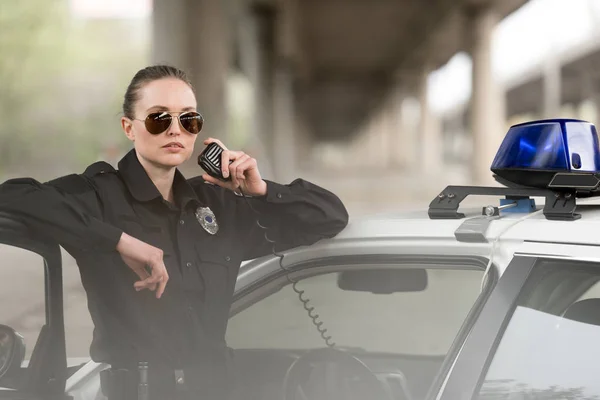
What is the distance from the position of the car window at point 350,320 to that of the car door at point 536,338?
0.18m

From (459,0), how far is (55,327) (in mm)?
24934

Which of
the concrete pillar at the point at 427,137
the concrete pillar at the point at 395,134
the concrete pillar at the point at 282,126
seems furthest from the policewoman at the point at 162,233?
the concrete pillar at the point at 395,134

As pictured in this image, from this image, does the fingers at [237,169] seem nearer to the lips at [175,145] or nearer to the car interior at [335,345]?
the lips at [175,145]

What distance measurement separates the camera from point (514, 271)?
1954 mm

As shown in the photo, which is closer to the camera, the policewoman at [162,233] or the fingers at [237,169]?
the policewoman at [162,233]

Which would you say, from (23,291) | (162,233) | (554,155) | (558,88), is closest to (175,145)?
(162,233)

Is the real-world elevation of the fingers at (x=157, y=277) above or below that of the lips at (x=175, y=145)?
below

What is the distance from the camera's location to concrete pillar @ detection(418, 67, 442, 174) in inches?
1922

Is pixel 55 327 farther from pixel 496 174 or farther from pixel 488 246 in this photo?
pixel 496 174

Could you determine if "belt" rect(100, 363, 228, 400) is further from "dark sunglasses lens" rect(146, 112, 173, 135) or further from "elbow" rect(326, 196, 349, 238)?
"dark sunglasses lens" rect(146, 112, 173, 135)

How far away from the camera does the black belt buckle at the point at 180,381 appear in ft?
7.56

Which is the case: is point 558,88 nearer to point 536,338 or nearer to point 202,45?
point 202,45

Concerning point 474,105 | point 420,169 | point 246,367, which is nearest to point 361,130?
point 420,169

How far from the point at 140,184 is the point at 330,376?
0.86 metres
